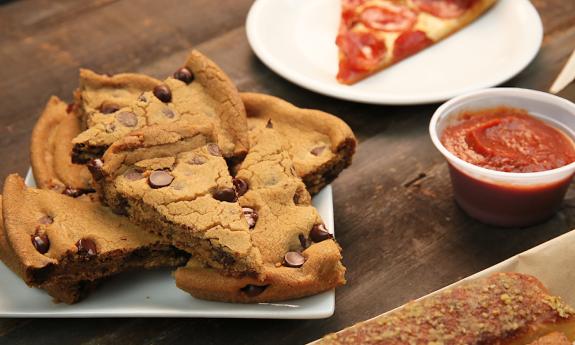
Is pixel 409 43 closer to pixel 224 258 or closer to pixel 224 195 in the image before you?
pixel 224 195

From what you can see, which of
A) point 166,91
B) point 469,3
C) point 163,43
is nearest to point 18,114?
point 163,43

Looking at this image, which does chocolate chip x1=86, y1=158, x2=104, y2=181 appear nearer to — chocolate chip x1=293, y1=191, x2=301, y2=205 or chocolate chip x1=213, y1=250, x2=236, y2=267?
chocolate chip x1=213, y1=250, x2=236, y2=267

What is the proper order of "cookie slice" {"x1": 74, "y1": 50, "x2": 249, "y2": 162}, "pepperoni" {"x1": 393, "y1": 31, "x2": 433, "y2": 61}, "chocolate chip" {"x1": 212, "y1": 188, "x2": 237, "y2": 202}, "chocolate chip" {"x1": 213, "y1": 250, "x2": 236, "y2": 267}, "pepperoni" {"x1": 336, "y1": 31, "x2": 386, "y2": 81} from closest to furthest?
"chocolate chip" {"x1": 213, "y1": 250, "x2": 236, "y2": 267} < "chocolate chip" {"x1": 212, "y1": 188, "x2": 237, "y2": 202} < "cookie slice" {"x1": 74, "y1": 50, "x2": 249, "y2": 162} < "pepperoni" {"x1": 336, "y1": 31, "x2": 386, "y2": 81} < "pepperoni" {"x1": 393, "y1": 31, "x2": 433, "y2": 61}

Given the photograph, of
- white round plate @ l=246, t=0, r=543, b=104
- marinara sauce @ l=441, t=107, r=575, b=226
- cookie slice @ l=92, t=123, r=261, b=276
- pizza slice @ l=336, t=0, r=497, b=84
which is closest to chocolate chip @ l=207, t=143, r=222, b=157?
cookie slice @ l=92, t=123, r=261, b=276

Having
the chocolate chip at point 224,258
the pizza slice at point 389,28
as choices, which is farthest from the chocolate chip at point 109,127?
the pizza slice at point 389,28

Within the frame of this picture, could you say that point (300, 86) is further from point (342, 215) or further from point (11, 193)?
point (11, 193)

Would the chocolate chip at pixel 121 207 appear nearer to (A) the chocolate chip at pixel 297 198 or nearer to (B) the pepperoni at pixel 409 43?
(A) the chocolate chip at pixel 297 198
